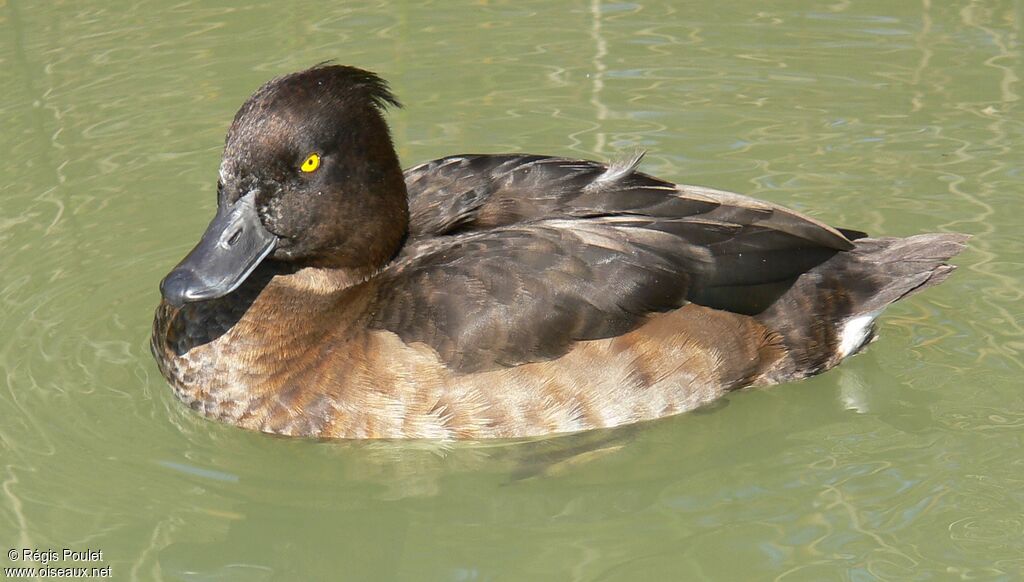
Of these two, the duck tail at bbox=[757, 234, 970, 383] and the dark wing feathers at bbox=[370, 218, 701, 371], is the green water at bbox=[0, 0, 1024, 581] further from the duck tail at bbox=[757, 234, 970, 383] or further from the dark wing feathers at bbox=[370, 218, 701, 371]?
the dark wing feathers at bbox=[370, 218, 701, 371]

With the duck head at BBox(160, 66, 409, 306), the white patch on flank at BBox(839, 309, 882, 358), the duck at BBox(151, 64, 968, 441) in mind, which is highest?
the duck head at BBox(160, 66, 409, 306)

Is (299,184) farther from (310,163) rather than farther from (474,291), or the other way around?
(474,291)

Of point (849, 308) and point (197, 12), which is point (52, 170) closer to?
point (197, 12)

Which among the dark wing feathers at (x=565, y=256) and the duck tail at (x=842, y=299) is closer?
the dark wing feathers at (x=565, y=256)

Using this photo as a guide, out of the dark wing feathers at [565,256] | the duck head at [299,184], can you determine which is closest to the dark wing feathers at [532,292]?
the dark wing feathers at [565,256]

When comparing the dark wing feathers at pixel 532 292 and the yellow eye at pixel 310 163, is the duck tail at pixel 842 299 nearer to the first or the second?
the dark wing feathers at pixel 532 292

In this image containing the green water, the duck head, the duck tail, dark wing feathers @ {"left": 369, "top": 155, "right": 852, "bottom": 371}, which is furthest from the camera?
the duck tail

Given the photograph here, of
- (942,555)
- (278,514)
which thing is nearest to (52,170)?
(278,514)

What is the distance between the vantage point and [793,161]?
25.5ft

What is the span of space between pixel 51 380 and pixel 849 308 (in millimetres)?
3360

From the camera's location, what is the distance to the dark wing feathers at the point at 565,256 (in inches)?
217

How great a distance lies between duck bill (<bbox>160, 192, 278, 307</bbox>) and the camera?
5500 millimetres

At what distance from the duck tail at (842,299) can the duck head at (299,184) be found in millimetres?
1690

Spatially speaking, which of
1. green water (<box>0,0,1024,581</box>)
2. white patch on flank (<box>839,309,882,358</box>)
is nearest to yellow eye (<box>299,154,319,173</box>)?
green water (<box>0,0,1024,581</box>)
